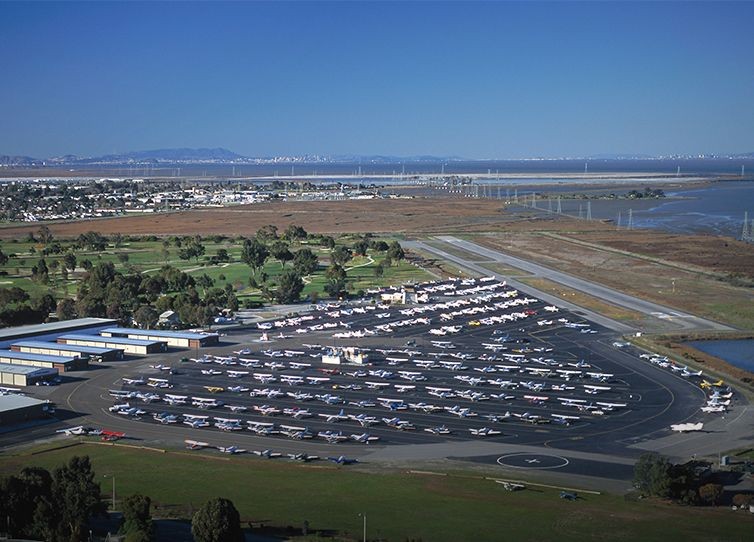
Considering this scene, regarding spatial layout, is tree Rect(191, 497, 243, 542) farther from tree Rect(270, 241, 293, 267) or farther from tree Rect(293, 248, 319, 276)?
tree Rect(270, 241, 293, 267)

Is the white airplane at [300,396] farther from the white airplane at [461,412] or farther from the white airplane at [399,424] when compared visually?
the white airplane at [461,412]

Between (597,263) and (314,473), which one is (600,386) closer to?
(314,473)

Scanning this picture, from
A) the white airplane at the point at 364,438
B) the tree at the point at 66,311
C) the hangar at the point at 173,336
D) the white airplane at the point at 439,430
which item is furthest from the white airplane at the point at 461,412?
the tree at the point at 66,311

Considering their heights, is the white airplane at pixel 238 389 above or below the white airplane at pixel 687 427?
below

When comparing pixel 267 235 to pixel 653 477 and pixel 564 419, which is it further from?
pixel 653 477

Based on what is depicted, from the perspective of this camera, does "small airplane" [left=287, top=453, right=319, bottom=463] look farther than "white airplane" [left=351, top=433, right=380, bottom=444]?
No

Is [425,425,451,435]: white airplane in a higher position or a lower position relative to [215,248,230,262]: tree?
lower

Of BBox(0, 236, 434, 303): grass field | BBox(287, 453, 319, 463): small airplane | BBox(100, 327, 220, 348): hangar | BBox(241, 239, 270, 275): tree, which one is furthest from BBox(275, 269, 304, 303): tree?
BBox(287, 453, 319, 463): small airplane
